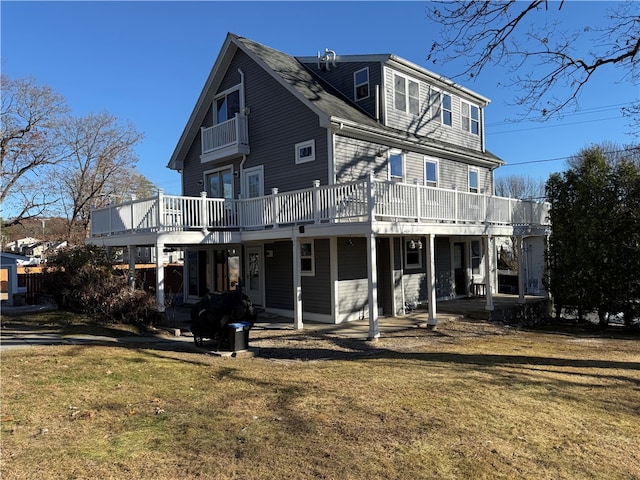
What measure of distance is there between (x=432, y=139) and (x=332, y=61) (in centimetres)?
474

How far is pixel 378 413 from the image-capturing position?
518cm

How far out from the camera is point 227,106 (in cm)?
1734

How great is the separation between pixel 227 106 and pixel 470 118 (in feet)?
33.6

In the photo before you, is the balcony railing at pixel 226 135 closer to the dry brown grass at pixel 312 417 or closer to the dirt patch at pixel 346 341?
the dirt patch at pixel 346 341

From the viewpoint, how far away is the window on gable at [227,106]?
55.4 ft

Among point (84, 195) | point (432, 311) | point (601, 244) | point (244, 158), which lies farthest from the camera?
point (84, 195)

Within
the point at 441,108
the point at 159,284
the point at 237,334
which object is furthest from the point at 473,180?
the point at 237,334

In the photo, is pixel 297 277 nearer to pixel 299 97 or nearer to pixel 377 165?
pixel 377 165

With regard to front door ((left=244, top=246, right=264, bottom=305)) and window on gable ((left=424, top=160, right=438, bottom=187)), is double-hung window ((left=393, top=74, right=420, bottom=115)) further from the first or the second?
front door ((left=244, top=246, right=264, bottom=305))

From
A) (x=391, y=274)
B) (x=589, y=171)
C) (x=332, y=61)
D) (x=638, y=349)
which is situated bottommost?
(x=638, y=349)

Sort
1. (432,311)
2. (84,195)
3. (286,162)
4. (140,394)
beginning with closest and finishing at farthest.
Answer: (140,394)
(432,311)
(286,162)
(84,195)

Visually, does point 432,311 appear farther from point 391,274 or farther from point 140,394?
point 140,394

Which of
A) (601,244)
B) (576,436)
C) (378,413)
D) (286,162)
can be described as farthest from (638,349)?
(286,162)

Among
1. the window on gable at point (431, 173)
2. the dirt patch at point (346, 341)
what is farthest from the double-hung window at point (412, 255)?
the dirt patch at point (346, 341)
